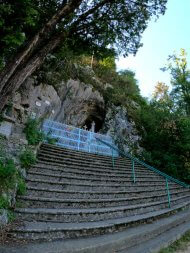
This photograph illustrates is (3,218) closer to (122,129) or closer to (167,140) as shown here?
(122,129)

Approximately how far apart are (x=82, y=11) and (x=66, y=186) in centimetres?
781

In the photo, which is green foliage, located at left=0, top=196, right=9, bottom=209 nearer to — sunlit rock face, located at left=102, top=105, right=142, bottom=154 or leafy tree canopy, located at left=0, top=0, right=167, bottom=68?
leafy tree canopy, located at left=0, top=0, right=167, bottom=68

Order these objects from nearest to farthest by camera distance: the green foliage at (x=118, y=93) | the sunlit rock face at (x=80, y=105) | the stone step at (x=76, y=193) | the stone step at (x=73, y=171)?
1. the stone step at (x=76, y=193)
2. the stone step at (x=73, y=171)
3. the sunlit rock face at (x=80, y=105)
4. the green foliage at (x=118, y=93)

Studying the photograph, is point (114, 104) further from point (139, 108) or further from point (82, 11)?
point (82, 11)

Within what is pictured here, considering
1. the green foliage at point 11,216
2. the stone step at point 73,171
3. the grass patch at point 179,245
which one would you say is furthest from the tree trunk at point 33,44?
the grass patch at point 179,245

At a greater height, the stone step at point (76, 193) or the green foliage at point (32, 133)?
the green foliage at point (32, 133)

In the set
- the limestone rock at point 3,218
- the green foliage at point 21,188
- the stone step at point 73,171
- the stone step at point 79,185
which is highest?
the stone step at point 73,171

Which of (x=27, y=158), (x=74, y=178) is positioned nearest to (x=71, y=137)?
(x=74, y=178)

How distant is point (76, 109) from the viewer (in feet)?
52.1

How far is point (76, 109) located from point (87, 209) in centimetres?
1073

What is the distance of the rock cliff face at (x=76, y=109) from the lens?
502 inches

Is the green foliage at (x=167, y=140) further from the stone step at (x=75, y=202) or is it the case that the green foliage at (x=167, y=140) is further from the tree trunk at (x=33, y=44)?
the tree trunk at (x=33, y=44)

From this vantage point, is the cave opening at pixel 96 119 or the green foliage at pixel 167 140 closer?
the green foliage at pixel 167 140

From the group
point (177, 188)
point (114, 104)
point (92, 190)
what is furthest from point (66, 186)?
point (114, 104)
